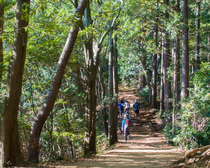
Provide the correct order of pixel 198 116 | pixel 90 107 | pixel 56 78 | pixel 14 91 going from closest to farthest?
pixel 14 91
pixel 56 78
pixel 198 116
pixel 90 107

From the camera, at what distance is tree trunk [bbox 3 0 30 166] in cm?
735

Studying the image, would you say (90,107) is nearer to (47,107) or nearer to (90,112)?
(90,112)

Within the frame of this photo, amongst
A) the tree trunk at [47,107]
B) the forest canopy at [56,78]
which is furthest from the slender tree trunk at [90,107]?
the tree trunk at [47,107]

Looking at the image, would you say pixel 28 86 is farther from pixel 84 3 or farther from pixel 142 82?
pixel 142 82

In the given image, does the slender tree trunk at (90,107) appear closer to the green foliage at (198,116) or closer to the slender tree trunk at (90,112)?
the slender tree trunk at (90,112)

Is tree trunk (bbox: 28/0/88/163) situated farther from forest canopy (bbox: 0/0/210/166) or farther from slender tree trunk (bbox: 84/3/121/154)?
slender tree trunk (bbox: 84/3/121/154)

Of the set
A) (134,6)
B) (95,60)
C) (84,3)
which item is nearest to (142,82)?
(134,6)

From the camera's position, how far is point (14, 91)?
7449 millimetres

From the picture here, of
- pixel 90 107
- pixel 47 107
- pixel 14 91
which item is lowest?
pixel 90 107

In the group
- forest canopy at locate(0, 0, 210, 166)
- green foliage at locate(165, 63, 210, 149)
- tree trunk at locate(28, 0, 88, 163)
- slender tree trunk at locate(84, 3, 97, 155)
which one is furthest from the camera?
slender tree trunk at locate(84, 3, 97, 155)

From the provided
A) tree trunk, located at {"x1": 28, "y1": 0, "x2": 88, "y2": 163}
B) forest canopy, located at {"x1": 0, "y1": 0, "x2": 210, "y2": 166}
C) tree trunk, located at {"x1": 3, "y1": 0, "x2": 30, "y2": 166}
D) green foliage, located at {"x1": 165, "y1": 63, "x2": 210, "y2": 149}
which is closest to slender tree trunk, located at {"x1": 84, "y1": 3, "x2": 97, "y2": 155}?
forest canopy, located at {"x1": 0, "y1": 0, "x2": 210, "y2": 166}

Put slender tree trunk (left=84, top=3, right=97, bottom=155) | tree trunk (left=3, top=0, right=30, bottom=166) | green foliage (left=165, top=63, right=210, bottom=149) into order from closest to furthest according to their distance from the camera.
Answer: tree trunk (left=3, top=0, right=30, bottom=166), green foliage (left=165, top=63, right=210, bottom=149), slender tree trunk (left=84, top=3, right=97, bottom=155)

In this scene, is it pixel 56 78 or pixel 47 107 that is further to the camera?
pixel 56 78

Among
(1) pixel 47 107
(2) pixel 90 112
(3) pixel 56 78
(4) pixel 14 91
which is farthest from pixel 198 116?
(4) pixel 14 91
